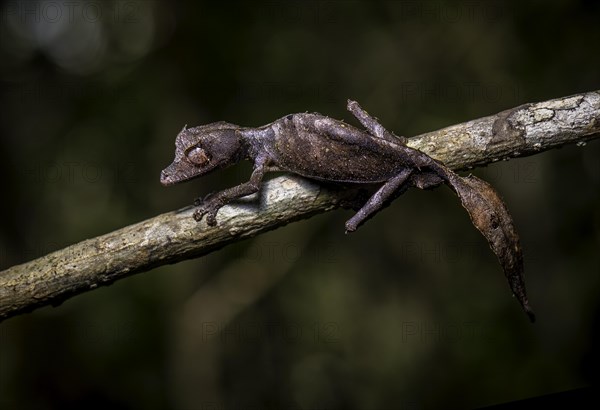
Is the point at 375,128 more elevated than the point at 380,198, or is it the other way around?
the point at 375,128

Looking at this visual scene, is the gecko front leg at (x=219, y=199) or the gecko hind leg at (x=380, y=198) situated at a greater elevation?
the gecko front leg at (x=219, y=199)

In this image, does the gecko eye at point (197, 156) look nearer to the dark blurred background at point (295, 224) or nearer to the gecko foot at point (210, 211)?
the gecko foot at point (210, 211)

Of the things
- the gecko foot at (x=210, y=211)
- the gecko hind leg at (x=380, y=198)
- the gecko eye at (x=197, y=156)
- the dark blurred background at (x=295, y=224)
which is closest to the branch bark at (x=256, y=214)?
the gecko foot at (x=210, y=211)

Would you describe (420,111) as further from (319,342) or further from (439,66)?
(319,342)

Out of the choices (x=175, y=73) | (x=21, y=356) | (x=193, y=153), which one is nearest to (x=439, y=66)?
(x=175, y=73)

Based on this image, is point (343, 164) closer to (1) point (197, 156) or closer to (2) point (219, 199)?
(2) point (219, 199)

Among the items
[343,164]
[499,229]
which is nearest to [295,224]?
[343,164]

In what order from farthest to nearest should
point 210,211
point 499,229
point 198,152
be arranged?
point 198,152
point 210,211
point 499,229
